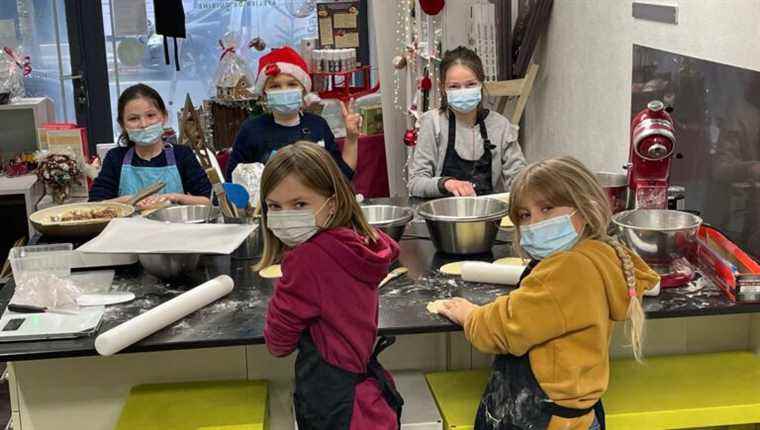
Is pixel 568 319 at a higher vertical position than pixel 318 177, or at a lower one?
lower

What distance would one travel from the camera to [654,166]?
2.45m

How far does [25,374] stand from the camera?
2.22 m

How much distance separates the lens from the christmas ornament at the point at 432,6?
4379 millimetres

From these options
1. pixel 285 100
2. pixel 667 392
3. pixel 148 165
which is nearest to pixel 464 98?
pixel 285 100

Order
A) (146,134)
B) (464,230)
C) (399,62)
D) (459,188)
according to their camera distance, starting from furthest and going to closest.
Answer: (399,62), (146,134), (459,188), (464,230)

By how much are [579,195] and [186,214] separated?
137 cm

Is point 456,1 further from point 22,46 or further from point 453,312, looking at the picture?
point 22,46

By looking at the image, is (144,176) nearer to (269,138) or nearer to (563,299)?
(269,138)

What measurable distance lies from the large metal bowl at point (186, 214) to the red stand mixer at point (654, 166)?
1.24 metres

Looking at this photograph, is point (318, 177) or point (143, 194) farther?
point (143, 194)

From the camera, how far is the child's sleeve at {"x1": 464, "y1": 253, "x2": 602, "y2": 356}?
1.78 m

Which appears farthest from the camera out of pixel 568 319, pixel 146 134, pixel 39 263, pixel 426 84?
pixel 426 84

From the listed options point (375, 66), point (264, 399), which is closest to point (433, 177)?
point (264, 399)

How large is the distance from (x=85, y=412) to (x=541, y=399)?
1.17m
